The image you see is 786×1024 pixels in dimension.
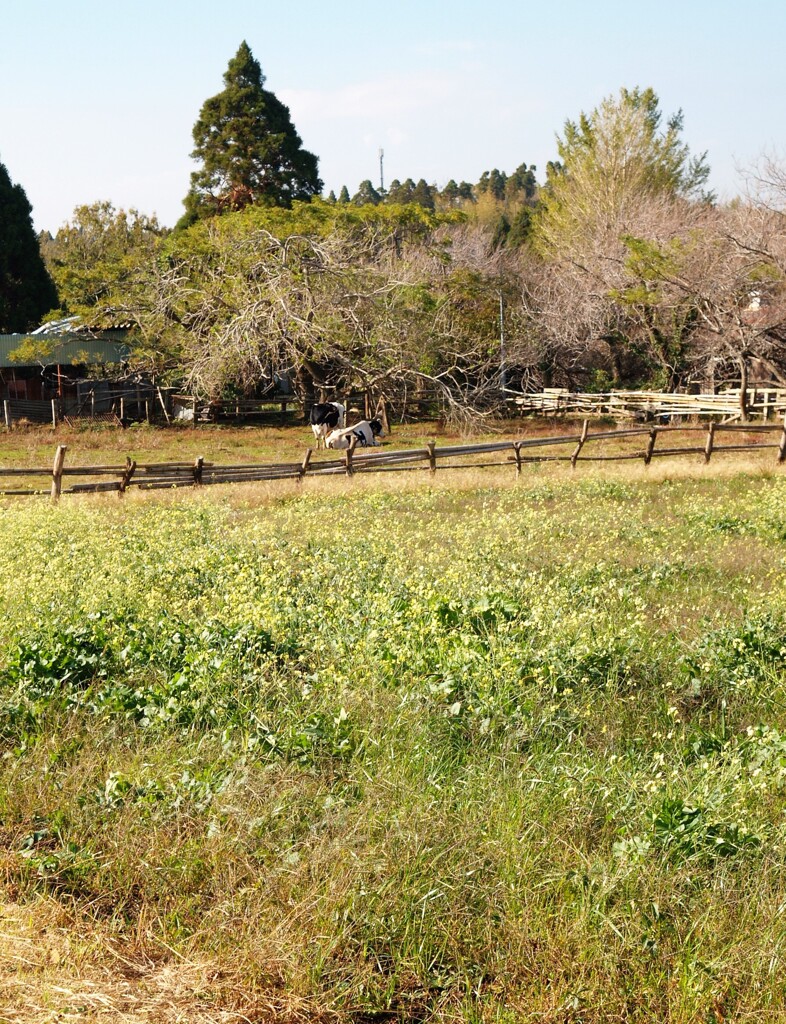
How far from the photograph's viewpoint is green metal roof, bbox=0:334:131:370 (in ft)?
106

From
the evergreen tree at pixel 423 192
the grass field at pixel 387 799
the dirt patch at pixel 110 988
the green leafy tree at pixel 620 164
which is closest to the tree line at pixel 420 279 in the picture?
the green leafy tree at pixel 620 164

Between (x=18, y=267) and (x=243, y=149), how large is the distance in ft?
39.9

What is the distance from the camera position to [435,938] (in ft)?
13.3

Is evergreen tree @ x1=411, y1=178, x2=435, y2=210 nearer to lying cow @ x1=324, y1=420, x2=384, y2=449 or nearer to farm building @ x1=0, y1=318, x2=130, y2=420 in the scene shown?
farm building @ x1=0, y1=318, x2=130, y2=420

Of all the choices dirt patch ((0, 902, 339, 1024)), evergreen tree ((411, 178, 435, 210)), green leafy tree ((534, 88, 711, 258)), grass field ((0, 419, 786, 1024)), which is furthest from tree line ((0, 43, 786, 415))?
evergreen tree ((411, 178, 435, 210))

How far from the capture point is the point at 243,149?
149 feet

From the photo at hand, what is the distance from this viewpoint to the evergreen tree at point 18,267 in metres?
39.7

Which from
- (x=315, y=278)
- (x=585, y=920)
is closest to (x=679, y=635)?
(x=585, y=920)

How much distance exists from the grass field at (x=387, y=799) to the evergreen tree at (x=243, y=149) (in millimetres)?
39749

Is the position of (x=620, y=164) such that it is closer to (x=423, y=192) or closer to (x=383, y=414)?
(x=383, y=414)

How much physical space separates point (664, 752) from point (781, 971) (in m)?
1.80

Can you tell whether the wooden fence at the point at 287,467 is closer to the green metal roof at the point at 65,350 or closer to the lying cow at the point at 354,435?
the lying cow at the point at 354,435

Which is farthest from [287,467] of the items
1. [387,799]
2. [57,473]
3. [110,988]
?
[110,988]

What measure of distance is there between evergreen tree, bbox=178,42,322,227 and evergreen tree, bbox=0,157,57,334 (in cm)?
751
